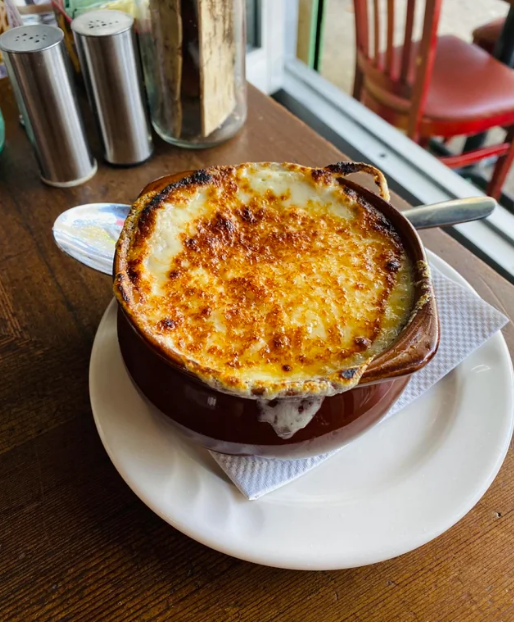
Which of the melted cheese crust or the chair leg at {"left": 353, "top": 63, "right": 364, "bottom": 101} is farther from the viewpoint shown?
the chair leg at {"left": 353, "top": 63, "right": 364, "bottom": 101}

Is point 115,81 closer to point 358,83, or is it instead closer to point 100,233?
point 100,233

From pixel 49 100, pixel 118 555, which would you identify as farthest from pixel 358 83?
pixel 118 555

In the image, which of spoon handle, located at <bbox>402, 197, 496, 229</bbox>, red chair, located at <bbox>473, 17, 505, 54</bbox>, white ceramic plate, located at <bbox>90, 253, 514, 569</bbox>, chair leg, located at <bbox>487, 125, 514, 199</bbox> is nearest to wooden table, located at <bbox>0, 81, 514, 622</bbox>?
white ceramic plate, located at <bbox>90, 253, 514, 569</bbox>

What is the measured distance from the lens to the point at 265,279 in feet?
1.87

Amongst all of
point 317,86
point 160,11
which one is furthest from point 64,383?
point 317,86

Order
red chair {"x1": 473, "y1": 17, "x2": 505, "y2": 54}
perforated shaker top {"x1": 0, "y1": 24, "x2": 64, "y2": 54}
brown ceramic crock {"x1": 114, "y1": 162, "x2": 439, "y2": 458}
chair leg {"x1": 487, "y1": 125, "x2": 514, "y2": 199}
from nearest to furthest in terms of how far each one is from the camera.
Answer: brown ceramic crock {"x1": 114, "y1": 162, "x2": 439, "y2": 458} < perforated shaker top {"x1": 0, "y1": 24, "x2": 64, "y2": 54} < chair leg {"x1": 487, "y1": 125, "x2": 514, "y2": 199} < red chair {"x1": 473, "y1": 17, "x2": 505, "y2": 54}

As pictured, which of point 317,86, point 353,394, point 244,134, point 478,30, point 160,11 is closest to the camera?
point 353,394

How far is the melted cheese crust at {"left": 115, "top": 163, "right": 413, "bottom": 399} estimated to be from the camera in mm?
498

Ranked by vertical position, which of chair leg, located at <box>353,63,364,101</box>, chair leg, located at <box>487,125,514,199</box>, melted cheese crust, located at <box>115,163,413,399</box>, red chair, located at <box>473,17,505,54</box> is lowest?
chair leg, located at <box>487,125,514,199</box>

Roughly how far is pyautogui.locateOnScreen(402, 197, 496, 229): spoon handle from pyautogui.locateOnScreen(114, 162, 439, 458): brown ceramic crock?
165 mm

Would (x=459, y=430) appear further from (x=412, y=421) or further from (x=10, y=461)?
(x=10, y=461)

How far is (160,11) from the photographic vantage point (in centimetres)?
83

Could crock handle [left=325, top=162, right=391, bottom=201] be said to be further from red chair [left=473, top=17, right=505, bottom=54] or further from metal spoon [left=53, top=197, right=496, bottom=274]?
red chair [left=473, top=17, right=505, bottom=54]

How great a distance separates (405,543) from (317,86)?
121 centimetres
